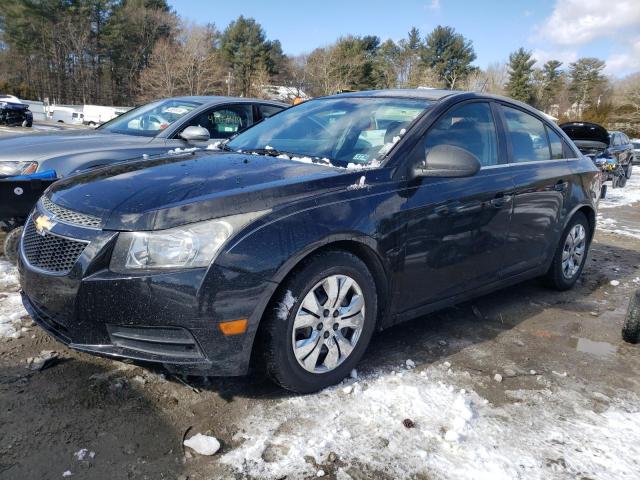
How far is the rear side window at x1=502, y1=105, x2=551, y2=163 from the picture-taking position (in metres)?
3.97

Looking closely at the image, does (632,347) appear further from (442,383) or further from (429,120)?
(429,120)

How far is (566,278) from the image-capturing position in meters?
4.82

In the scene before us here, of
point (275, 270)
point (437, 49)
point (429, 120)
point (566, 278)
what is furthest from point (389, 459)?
point (437, 49)

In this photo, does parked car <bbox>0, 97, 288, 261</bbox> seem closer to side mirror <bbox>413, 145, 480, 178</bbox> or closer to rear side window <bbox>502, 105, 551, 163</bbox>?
side mirror <bbox>413, 145, 480, 178</bbox>

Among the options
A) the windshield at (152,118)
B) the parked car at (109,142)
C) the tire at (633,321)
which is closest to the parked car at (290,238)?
the tire at (633,321)

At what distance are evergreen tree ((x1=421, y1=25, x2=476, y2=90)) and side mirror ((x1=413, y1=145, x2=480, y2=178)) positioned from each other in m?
57.7

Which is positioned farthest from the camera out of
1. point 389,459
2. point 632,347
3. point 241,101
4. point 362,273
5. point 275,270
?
point 241,101

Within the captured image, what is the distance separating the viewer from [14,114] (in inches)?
1041

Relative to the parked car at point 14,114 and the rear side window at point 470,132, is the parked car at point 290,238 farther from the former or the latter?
the parked car at point 14,114

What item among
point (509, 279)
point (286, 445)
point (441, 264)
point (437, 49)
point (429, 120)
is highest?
point (437, 49)

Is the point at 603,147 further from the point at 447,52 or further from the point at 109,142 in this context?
the point at 447,52

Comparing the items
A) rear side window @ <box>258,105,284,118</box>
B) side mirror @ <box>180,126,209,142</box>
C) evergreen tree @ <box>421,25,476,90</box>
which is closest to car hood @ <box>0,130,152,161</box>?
side mirror @ <box>180,126,209,142</box>

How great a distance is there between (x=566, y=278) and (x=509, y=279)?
3.87ft

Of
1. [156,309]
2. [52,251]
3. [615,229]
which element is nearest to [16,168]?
[52,251]
